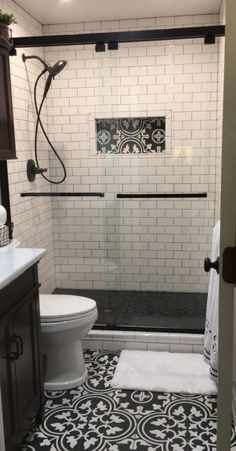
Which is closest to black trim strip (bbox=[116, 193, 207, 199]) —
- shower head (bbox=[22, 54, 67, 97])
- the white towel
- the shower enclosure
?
the shower enclosure

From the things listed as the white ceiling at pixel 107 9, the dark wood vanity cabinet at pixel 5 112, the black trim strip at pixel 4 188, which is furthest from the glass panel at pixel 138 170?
the dark wood vanity cabinet at pixel 5 112

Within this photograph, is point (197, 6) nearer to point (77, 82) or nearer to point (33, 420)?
point (77, 82)

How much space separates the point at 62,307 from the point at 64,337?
7.0 inches

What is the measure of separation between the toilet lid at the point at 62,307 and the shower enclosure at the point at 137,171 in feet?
2.37

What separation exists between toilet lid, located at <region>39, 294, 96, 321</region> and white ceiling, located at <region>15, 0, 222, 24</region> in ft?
6.88

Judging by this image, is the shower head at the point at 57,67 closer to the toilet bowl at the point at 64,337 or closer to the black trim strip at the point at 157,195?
the black trim strip at the point at 157,195

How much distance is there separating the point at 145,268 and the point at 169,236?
1.16ft

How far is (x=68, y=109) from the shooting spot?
347 cm

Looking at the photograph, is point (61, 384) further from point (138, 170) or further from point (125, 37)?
point (125, 37)

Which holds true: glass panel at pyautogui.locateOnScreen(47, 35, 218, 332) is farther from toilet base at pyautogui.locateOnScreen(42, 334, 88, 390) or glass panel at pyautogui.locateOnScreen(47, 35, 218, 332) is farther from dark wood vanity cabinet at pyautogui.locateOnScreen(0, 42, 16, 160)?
dark wood vanity cabinet at pyautogui.locateOnScreen(0, 42, 16, 160)

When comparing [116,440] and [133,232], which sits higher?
[133,232]

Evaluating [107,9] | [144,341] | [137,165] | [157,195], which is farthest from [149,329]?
[107,9]

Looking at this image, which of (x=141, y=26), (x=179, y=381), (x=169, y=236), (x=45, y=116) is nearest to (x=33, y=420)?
(x=179, y=381)

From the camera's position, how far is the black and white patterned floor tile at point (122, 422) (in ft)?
6.35
